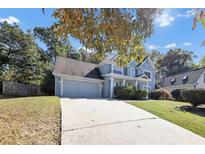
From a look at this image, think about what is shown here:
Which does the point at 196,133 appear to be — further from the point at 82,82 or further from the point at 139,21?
the point at 82,82

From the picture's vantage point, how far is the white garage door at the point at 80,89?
17.1 metres

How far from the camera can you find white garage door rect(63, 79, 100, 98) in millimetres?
17087

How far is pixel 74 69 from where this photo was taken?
18.5 metres

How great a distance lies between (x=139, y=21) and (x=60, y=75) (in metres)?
13.2

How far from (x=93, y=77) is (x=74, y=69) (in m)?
2.18

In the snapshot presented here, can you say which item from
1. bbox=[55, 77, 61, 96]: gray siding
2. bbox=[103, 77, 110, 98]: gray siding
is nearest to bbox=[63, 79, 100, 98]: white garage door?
bbox=[55, 77, 61, 96]: gray siding

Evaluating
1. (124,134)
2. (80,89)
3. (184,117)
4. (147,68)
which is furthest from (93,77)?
(124,134)

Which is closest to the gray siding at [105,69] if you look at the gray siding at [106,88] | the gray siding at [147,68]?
→ the gray siding at [106,88]

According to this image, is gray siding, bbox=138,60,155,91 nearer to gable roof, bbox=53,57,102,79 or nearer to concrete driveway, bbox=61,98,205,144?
gable roof, bbox=53,57,102,79

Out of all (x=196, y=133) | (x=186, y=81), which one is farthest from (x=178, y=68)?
(x=196, y=133)

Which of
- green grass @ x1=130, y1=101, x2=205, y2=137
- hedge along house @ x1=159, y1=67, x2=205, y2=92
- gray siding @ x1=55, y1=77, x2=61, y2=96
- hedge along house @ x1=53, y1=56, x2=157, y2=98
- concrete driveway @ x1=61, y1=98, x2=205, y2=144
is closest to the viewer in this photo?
concrete driveway @ x1=61, y1=98, x2=205, y2=144

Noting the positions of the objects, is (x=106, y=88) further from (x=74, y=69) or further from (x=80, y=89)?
(x=74, y=69)
